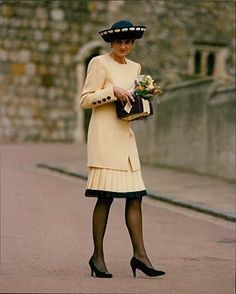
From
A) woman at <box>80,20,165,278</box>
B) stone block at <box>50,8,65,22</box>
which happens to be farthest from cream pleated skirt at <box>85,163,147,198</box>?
stone block at <box>50,8,65,22</box>

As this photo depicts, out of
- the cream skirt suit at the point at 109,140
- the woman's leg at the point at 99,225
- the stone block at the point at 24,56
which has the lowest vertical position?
the woman's leg at the point at 99,225

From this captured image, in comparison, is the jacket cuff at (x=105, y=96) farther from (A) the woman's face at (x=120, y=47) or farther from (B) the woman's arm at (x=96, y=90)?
(A) the woman's face at (x=120, y=47)

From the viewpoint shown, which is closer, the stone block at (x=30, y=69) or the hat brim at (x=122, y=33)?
the hat brim at (x=122, y=33)

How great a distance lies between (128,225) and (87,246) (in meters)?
1.76

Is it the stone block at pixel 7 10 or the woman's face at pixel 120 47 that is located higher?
the stone block at pixel 7 10

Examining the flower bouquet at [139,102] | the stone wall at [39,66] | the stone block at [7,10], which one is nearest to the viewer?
the flower bouquet at [139,102]

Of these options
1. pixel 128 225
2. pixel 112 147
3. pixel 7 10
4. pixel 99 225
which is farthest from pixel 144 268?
pixel 7 10

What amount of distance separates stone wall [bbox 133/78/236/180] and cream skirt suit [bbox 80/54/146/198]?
8276 millimetres

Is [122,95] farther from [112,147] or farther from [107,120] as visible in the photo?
[112,147]

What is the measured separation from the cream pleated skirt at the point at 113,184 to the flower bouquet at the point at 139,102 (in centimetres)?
40

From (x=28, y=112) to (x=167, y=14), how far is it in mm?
4599

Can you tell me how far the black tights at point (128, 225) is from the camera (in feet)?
26.5

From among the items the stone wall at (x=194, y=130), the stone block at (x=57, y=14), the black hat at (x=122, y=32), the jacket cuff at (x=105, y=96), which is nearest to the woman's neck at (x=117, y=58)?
the black hat at (x=122, y=32)

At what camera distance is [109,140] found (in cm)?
809
